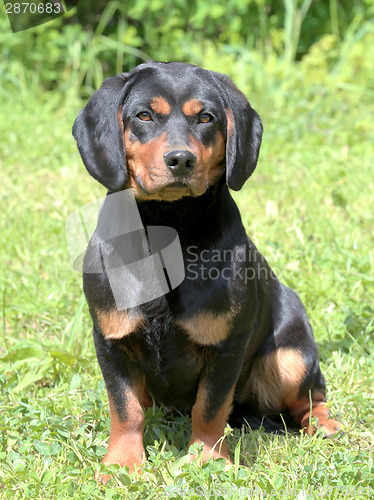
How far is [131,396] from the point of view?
2713 mm

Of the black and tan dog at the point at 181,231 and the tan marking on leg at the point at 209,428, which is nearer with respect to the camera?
the black and tan dog at the point at 181,231

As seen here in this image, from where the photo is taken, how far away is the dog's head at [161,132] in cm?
246

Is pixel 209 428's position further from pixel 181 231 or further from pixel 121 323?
pixel 181 231

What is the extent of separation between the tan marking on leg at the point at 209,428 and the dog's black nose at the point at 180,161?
35.2 inches

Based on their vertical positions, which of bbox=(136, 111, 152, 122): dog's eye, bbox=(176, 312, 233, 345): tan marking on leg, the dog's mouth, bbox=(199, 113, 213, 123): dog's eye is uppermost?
bbox=(136, 111, 152, 122): dog's eye

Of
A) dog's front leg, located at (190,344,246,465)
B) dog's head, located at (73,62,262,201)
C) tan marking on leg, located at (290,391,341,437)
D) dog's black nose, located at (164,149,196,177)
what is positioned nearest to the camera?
dog's black nose, located at (164,149,196,177)

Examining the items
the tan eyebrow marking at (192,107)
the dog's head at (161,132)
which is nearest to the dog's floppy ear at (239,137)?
the dog's head at (161,132)

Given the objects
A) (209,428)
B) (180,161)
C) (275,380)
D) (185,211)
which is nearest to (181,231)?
(185,211)

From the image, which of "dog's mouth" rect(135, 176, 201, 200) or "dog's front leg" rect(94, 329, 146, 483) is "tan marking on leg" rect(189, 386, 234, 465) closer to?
"dog's front leg" rect(94, 329, 146, 483)

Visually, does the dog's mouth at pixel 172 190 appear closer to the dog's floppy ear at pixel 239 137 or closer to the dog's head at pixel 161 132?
the dog's head at pixel 161 132

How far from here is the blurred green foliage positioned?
280 inches

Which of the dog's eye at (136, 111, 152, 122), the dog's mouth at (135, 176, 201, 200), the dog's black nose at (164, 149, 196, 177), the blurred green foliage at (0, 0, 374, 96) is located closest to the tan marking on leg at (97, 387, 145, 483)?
the dog's mouth at (135, 176, 201, 200)

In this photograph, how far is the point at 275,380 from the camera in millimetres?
3107

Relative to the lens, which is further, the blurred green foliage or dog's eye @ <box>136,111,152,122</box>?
the blurred green foliage
